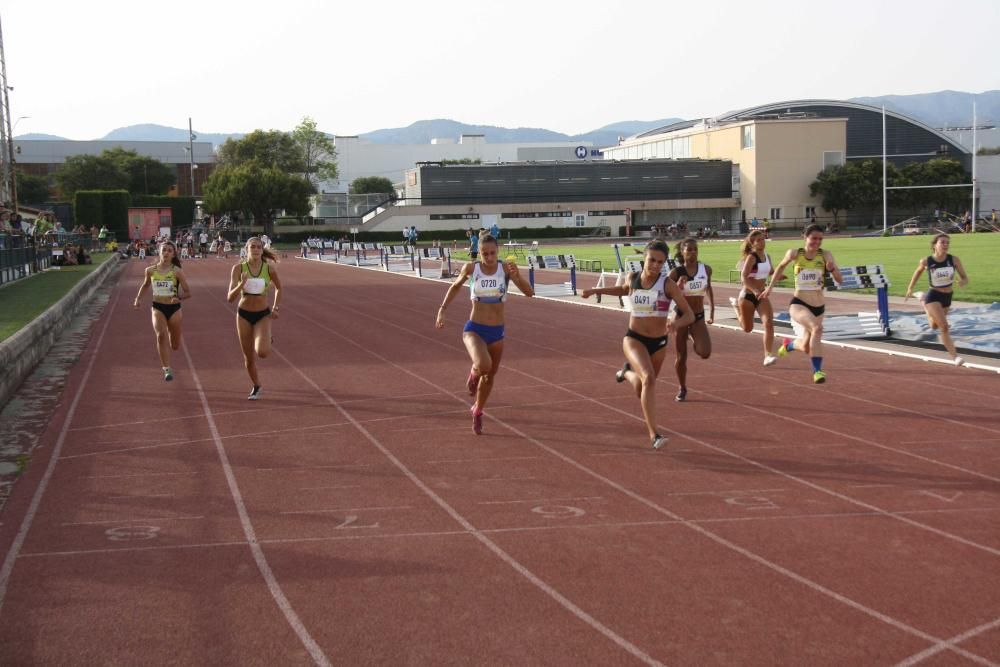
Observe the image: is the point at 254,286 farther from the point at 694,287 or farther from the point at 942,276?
the point at 942,276

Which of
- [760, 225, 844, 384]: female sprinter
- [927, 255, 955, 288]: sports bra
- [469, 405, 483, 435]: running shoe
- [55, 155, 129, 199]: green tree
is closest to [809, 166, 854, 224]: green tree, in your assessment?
[55, 155, 129, 199]: green tree

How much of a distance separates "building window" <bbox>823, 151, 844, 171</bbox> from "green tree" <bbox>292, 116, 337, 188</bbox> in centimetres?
5284

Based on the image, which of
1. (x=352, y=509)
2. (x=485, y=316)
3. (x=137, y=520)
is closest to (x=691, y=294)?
(x=485, y=316)

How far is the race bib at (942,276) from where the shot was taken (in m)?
13.5

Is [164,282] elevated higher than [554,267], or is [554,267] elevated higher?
[164,282]

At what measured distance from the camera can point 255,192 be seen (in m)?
89.9

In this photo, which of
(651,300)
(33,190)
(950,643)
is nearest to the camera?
(950,643)

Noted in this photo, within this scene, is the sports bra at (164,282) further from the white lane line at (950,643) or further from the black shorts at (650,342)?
the white lane line at (950,643)

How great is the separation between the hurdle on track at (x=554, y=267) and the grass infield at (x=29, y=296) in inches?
488

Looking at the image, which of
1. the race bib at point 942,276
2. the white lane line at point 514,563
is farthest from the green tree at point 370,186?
the white lane line at point 514,563

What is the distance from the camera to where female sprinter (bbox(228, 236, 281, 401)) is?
12547 millimetres

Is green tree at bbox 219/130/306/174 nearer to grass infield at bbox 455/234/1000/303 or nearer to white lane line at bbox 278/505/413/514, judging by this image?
grass infield at bbox 455/234/1000/303

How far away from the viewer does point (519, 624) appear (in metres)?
5.44

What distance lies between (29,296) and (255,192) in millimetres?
66007
